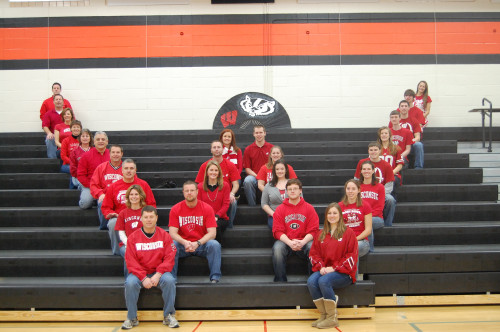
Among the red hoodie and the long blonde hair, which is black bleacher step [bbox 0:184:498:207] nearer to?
the red hoodie

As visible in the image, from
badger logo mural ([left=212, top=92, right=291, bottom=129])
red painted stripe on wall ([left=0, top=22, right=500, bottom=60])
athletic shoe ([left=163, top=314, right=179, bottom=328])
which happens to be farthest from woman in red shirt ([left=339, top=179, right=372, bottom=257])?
red painted stripe on wall ([left=0, top=22, right=500, bottom=60])

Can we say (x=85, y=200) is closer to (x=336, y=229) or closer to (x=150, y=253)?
(x=150, y=253)

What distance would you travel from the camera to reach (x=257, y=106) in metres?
8.58

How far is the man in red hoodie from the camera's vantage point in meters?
5.02

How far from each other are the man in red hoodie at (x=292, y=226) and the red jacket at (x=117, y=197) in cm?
137

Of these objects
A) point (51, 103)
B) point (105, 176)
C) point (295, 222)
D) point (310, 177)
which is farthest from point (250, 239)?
point (51, 103)

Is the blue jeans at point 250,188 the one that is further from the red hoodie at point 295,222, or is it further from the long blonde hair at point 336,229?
the long blonde hair at point 336,229

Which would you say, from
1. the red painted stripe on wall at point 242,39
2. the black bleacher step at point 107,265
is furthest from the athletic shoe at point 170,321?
the red painted stripe on wall at point 242,39

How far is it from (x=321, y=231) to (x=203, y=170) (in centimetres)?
164

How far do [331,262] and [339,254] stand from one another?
123 millimetres

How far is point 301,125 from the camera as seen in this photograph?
8625mm

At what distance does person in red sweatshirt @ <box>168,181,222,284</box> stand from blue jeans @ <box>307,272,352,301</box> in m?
1.00

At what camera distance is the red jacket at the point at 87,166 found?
6.16 meters

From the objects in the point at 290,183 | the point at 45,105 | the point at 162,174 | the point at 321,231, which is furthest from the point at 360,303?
the point at 45,105
